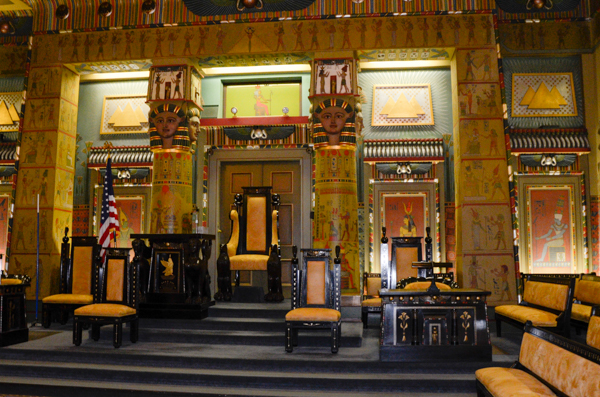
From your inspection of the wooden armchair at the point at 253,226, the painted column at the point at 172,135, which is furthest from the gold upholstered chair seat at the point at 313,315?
the painted column at the point at 172,135

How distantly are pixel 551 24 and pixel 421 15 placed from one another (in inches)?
84.0

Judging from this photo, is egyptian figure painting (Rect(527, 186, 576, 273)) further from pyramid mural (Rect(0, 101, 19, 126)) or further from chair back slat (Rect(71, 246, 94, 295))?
pyramid mural (Rect(0, 101, 19, 126))

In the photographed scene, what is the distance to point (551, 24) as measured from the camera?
8.13 metres

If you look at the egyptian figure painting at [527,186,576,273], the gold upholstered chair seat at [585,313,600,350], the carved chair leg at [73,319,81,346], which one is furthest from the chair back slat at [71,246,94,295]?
the egyptian figure painting at [527,186,576,273]

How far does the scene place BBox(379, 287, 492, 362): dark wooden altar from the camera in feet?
15.8

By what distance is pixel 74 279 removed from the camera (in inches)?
265

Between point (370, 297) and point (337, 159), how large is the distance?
7.07 feet

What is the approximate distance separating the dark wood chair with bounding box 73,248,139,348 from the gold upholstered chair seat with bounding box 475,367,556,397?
3.70 metres

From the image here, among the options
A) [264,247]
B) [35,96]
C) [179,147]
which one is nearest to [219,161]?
[179,147]

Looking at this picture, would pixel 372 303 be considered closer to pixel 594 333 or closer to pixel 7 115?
pixel 594 333

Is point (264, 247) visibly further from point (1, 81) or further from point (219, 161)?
point (1, 81)

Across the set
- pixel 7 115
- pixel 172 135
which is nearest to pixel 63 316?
pixel 172 135

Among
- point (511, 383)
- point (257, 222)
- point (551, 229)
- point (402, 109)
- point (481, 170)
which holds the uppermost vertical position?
point (402, 109)

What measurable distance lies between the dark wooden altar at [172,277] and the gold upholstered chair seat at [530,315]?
11.8ft
